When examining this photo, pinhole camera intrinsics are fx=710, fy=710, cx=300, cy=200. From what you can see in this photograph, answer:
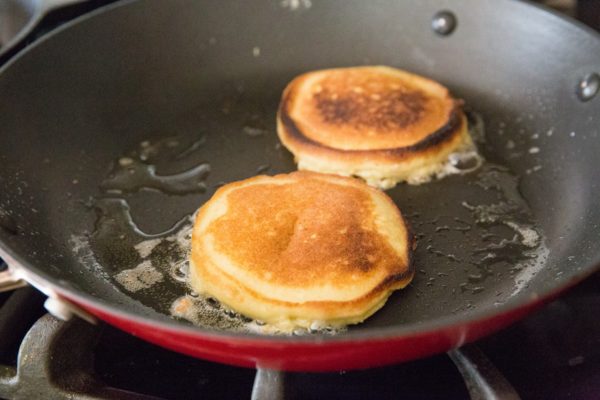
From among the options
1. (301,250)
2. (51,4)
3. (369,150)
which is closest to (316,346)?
(301,250)

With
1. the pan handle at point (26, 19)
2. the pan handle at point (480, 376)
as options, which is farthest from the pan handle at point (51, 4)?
the pan handle at point (480, 376)

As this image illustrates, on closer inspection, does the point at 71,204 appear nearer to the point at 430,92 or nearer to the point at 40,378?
the point at 40,378

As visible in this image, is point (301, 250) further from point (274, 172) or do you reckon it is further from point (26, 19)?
point (26, 19)

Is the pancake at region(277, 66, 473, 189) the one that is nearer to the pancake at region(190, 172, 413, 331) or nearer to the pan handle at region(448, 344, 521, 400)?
the pancake at region(190, 172, 413, 331)

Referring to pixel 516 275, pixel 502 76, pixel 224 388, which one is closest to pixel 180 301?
pixel 224 388

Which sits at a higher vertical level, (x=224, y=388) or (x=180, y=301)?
(x=180, y=301)

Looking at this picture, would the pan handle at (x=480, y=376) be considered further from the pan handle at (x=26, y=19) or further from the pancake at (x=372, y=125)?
the pan handle at (x=26, y=19)
